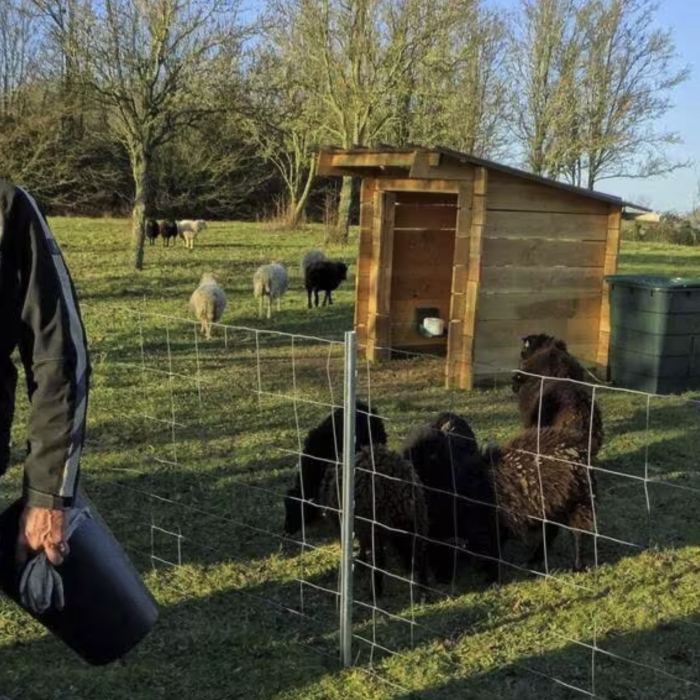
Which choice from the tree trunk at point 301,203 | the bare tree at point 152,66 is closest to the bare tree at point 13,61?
the bare tree at point 152,66

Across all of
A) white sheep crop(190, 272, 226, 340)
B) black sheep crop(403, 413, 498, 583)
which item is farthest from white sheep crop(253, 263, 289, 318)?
black sheep crop(403, 413, 498, 583)

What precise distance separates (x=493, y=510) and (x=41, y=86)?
56.2 ft

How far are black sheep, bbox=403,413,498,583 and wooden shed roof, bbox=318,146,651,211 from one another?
14.4ft

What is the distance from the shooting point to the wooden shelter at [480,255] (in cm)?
898

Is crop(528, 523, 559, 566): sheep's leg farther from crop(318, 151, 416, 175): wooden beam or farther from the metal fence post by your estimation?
crop(318, 151, 416, 175): wooden beam

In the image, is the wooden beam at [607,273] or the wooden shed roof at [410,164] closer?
the wooden shed roof at [410,164]

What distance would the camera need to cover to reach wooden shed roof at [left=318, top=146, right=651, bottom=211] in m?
8.71

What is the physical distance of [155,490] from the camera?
568 centimetres

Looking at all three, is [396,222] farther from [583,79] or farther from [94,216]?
[94,216]

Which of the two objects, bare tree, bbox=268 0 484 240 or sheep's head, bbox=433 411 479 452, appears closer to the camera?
A: sheep's head, bbox=433 411 479 452

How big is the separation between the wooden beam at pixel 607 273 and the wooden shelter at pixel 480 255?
0.01 meters

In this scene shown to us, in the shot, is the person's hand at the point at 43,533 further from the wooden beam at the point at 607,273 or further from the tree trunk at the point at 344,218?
the tree trunk at the point at 344,218

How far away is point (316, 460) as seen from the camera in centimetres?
528

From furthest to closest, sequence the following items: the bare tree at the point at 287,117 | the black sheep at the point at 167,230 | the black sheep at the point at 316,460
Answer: the black sheep at the point at 167,230, the bare tree at the point at 287,117, the black sheep at the point at 316,460
